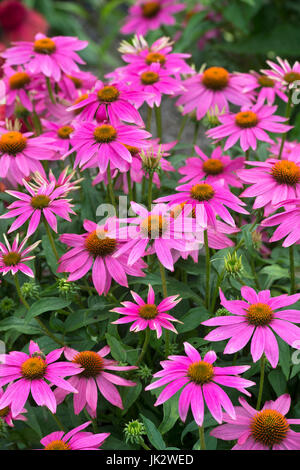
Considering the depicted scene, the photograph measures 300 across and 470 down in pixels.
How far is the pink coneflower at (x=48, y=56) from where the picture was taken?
47.9 inches

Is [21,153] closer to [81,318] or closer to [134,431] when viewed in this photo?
[81,318]

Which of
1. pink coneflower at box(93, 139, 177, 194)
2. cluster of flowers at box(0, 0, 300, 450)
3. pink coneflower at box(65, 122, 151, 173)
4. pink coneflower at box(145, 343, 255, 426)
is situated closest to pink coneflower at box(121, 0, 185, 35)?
cluster of flowers at box(0, 0, 300, 450)

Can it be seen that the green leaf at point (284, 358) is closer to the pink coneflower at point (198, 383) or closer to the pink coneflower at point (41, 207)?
the pink coneflower at point (198, 383)

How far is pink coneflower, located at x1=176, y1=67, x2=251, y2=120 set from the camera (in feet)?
4.03

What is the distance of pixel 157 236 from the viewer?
0.84 meters

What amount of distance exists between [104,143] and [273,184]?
0.88 feet

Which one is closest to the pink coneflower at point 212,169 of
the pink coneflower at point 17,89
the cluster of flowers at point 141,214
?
the cluster of flowers at point 141,214

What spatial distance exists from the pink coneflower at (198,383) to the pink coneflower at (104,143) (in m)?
0.33

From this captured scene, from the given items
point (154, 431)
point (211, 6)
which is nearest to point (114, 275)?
point (154, 431)
